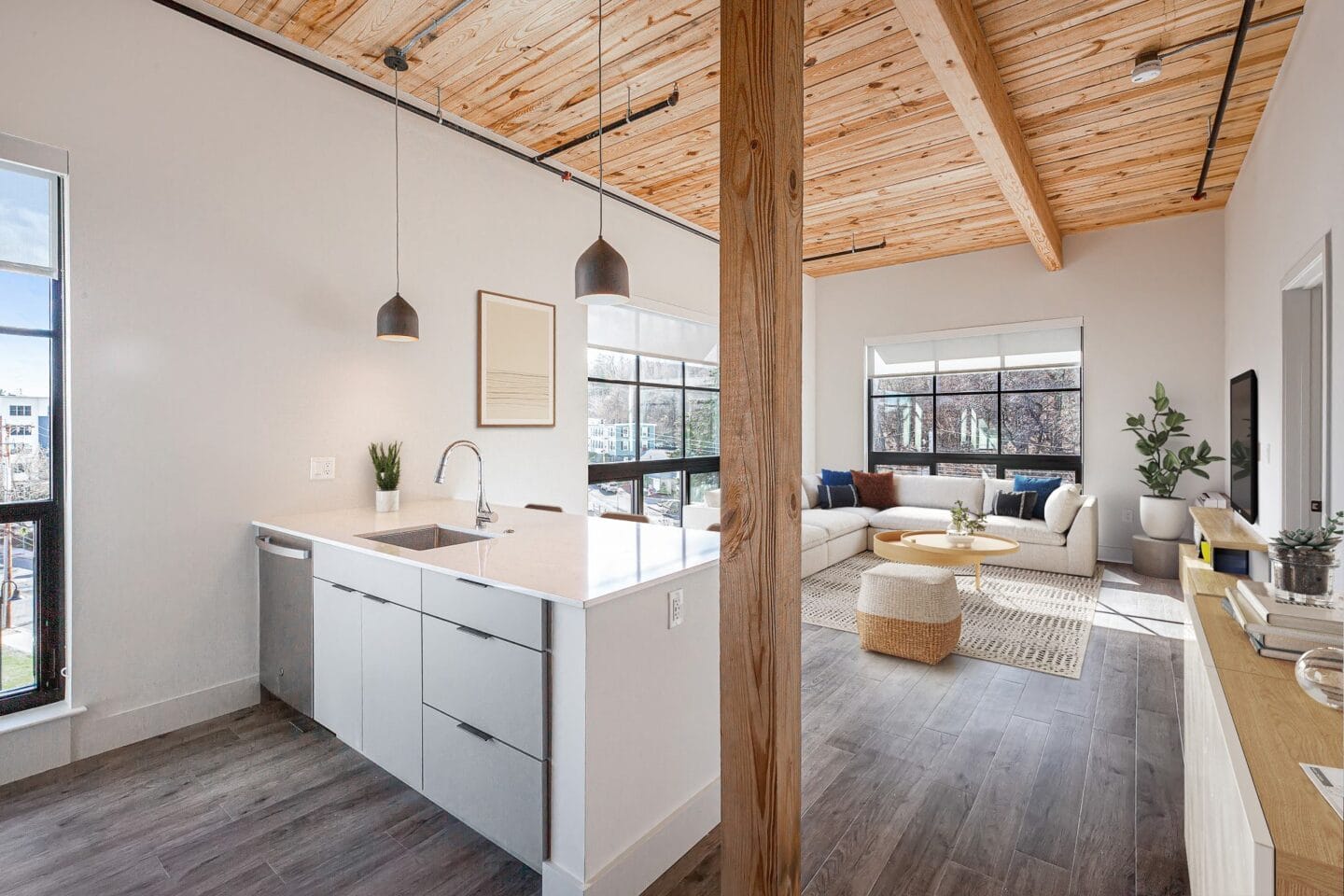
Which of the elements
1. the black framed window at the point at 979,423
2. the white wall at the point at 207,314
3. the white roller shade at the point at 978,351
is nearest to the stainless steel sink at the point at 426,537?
the white wall at the point at 207,314

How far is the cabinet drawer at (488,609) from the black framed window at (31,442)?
5.42 feet

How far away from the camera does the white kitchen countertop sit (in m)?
1.72

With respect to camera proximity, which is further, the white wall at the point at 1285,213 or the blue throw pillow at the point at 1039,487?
the blue throw pillow at the point at 1039,487

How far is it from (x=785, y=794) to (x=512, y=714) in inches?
29.8

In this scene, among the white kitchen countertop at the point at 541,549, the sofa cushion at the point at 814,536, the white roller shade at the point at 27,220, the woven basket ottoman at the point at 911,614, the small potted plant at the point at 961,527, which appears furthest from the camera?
the sofa cushion at the point at 814,536

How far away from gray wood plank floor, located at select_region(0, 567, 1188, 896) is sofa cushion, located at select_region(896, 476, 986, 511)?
337cm

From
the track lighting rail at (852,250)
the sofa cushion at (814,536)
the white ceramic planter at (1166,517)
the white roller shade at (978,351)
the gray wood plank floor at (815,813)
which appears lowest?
the gray wood plank floor at (815,813)

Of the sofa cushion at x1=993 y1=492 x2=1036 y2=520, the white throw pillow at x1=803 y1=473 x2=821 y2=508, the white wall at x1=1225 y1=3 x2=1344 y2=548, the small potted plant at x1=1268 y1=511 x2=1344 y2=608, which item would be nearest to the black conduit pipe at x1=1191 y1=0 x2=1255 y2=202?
the white wall at x1=1225 y1=3 x2=1344 y2=548

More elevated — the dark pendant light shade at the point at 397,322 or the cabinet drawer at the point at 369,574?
the dark pendant light shade at the point at 397,322

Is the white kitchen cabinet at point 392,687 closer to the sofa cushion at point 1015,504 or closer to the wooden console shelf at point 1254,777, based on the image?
Answer: the wooden console shelf at point 1254,777

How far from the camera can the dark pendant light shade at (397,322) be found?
2.93m

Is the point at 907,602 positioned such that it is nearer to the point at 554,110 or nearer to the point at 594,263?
the point at 594,263

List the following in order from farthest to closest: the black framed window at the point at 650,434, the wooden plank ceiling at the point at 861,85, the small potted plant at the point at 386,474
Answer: the black framed window at the point at 650,434, the small potted plant at the point at 386,474, the wooden plank ceiling at the point at 861,85

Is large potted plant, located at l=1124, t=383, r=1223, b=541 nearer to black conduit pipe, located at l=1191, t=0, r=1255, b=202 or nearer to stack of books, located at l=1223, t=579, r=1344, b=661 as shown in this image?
black conduit pipe, located at l=1191, t=0, r=1255, b=202
